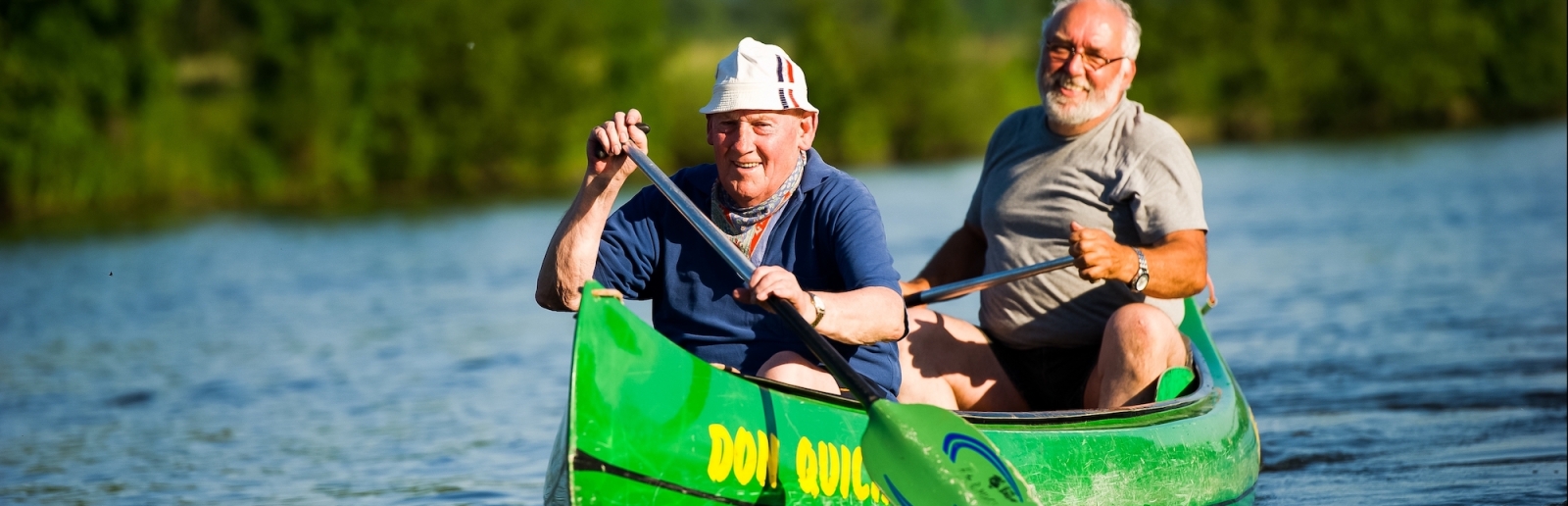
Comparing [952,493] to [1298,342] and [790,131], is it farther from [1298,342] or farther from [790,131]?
[1298,342]

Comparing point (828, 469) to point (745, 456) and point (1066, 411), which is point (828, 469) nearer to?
point (745, 456)

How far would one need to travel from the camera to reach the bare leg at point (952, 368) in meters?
4.68

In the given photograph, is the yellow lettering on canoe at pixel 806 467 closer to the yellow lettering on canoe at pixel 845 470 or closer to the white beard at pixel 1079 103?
the yellow lettering on canoe at pixel 845 470

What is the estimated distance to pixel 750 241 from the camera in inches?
152

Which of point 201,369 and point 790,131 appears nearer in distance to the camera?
point 790,131

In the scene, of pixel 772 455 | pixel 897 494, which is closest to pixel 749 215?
pixel 772 455

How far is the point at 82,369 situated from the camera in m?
10.9

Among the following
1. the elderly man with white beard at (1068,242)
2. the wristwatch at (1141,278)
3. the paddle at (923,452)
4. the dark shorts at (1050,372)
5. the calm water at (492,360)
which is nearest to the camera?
the paddle at (923,452)

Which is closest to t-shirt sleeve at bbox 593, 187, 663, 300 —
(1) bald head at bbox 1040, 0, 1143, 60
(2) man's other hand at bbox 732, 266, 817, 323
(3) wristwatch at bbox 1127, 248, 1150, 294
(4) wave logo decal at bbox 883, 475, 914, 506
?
(2) man's other hand at bbox 732, 266, 817, 323

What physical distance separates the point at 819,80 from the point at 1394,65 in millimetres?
17860

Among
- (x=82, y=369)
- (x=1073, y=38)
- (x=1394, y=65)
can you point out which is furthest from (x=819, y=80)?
(x=1073, y=38)

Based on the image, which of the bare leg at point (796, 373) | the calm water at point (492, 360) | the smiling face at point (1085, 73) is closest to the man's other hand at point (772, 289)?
the bare leg at point (796, 373)

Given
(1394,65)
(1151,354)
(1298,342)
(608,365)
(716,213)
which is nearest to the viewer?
(608,365)

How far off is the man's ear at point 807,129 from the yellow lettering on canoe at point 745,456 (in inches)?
28.0
